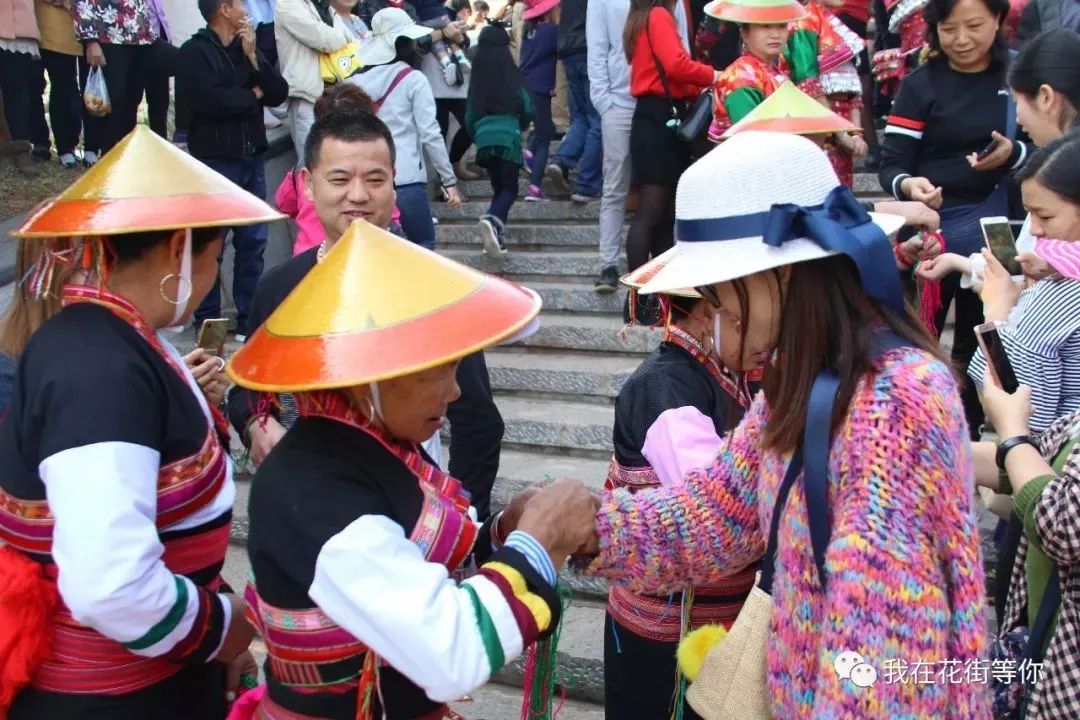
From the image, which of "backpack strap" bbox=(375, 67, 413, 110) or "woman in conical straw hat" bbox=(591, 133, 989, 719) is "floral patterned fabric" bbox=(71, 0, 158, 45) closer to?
"backpack strap" bbox=(375, 67, 413, 110)

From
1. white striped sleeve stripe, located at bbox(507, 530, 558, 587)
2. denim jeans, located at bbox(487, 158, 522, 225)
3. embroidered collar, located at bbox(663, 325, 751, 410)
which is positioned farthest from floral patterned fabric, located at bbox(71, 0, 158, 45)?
white striped sleeve stripe, located at bbox(507, 530, 558, 587)

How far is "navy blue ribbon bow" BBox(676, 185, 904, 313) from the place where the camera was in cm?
174

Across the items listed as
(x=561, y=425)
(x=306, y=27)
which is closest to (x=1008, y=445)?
(x=561, y=425)

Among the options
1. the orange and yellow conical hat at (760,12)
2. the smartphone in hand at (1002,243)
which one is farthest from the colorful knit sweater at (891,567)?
the orange and yellow conical hat at (760,12)

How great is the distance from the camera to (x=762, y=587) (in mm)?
2051

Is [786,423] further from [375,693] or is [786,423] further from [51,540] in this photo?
[51,540]

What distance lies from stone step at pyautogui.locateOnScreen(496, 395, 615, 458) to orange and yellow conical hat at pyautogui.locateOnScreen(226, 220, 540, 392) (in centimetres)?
369

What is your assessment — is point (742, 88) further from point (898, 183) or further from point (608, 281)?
point (608, 281)

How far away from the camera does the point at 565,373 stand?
6.11 m

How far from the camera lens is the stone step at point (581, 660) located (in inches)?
167

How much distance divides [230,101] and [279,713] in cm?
528

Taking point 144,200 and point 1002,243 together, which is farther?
point 1002,243

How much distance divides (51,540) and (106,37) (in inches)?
257

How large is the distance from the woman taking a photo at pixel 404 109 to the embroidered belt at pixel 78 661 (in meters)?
4.31
